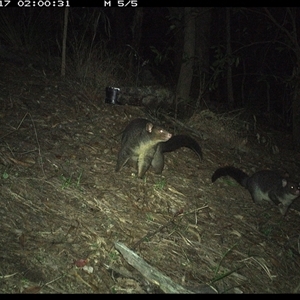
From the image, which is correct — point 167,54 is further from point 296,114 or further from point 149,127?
point 296,114

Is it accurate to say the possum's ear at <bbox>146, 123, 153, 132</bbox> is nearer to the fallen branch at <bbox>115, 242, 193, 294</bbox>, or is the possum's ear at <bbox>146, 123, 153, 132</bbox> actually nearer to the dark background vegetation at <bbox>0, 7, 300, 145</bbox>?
the dark background vegetation at <bbox>0, 7, 300, 145</bbox>

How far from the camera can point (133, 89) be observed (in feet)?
26.1

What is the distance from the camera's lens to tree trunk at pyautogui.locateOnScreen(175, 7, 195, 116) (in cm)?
794

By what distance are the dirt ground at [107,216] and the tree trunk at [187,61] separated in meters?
1.83

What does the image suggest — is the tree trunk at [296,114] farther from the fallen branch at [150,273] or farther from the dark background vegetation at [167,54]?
the fallen branch at [150,273]

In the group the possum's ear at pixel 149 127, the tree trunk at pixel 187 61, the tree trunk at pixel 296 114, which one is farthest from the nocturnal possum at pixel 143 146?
the tree trunk at pixel 296 114

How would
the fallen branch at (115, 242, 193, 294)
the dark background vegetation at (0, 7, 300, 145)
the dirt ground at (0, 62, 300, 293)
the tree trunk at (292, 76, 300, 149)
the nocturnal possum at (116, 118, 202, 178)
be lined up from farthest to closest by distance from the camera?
the tree trunk at (292, 76, 300, 149)
the dark background vegetation at (0, 7, 300, 145)
the nocturnal possum at (116, 118, 202, 178)
the dirt ground at (0, 62, 300, 293)
the fallen branch at (115, 242, 193, 294)

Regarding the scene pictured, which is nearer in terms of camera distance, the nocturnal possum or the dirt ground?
the dirt ground

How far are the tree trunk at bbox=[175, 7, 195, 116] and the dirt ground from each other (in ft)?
6.01

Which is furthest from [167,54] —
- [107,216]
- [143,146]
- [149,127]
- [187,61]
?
[107,216]

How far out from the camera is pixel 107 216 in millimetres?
4176

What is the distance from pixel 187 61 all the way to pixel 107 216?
5.00 metres

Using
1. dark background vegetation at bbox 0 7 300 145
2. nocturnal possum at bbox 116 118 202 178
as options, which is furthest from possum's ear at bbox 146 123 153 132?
Result: dark background vegetation at bbox 0 7 300 145

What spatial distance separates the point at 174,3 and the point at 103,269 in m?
7.22
